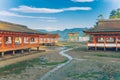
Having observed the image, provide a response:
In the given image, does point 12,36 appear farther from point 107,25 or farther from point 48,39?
point 48,39

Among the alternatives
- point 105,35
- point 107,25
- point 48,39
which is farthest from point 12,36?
point 48,39

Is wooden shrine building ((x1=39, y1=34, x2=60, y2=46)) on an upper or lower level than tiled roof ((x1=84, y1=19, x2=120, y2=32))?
lower

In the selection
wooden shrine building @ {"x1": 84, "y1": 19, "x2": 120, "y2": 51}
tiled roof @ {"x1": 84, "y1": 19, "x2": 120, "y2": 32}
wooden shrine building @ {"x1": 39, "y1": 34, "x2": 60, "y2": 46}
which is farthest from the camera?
wooden shrine building @ {"x1": 39, "y1": 34, "x2": 60, "y2": 46}

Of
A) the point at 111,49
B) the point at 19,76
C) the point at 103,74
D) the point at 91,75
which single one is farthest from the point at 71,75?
the point at 111,49

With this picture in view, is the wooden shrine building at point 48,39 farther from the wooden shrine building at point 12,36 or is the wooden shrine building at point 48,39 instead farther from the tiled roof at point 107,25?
the tiled roof at point 107,25

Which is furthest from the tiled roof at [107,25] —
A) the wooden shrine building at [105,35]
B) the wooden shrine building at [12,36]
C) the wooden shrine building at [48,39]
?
the wooden shrine building at [48,39]

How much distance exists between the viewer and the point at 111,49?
3800cm

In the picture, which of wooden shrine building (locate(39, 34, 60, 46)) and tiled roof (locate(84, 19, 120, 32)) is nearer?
tiled roof (locate(84, 19, 120, 32))

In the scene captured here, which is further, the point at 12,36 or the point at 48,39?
the point at 48,39

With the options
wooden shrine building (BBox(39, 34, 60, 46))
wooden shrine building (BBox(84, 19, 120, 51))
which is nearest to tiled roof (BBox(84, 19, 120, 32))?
wooden shrine building (BBox(84, 19, 120, 51))

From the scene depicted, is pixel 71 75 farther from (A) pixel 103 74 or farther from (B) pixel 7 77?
(B) pixel 7 77

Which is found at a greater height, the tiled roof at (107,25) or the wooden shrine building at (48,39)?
the tiled roof at (107,25)

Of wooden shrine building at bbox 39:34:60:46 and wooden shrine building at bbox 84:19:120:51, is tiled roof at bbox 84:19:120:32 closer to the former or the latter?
wooden shrine building at bbox 84:19:120:51

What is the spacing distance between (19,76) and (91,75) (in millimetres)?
5813
